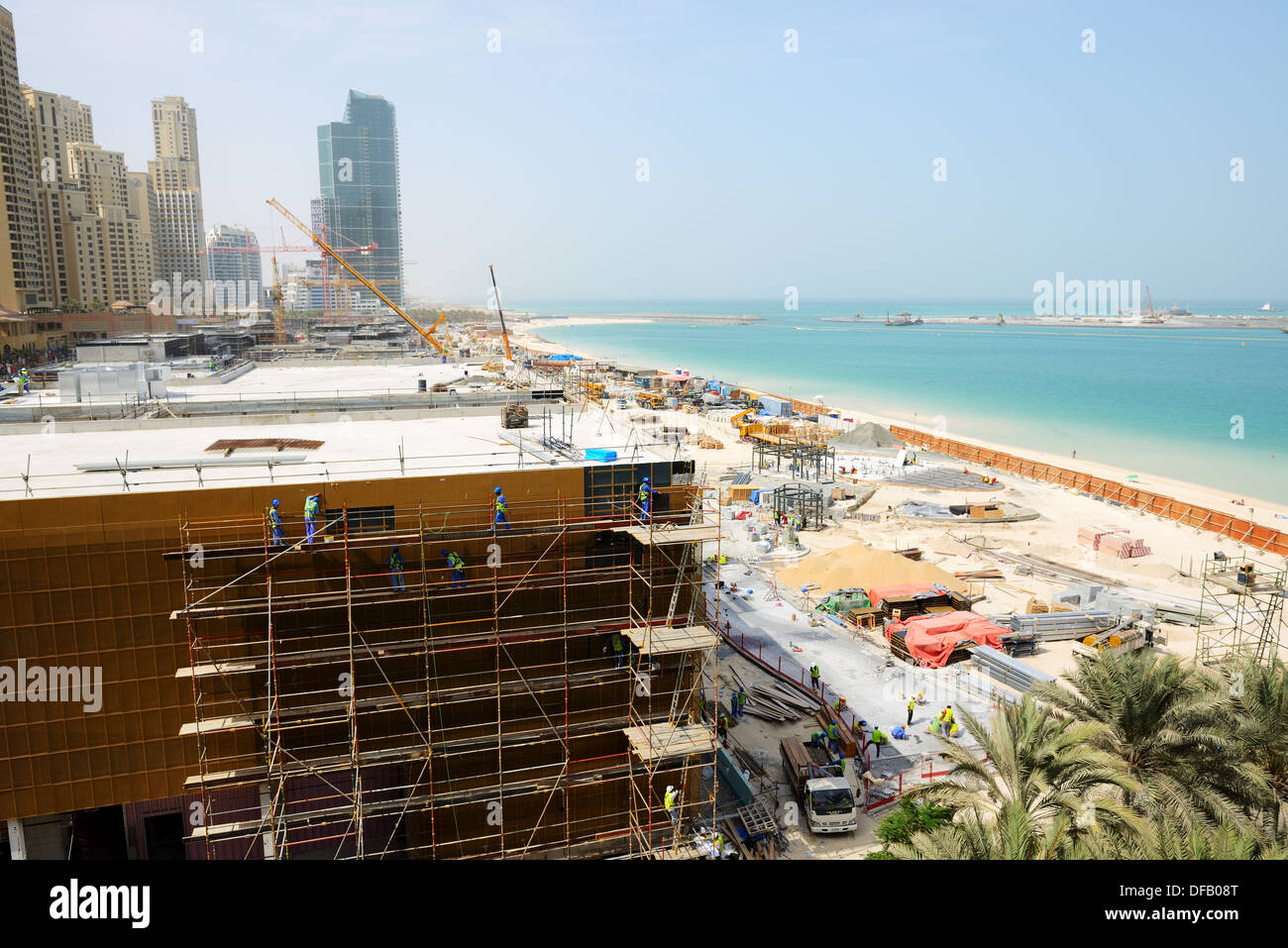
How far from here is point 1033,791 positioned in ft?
46.6

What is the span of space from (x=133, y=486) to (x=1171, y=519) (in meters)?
51.9

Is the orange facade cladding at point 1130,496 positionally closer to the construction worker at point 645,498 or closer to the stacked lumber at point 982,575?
the stacked lumber at point 982,575

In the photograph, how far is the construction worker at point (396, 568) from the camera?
15070 millimetres

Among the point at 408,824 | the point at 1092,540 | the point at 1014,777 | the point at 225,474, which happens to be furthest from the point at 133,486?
the point at 1092,540

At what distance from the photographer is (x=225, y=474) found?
1638 centimetres

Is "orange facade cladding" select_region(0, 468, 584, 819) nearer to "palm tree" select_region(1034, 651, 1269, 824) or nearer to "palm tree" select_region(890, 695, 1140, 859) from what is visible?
"palm tree" select_region(890, 695, 1140, 859)

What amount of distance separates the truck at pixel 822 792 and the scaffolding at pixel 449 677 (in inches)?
135

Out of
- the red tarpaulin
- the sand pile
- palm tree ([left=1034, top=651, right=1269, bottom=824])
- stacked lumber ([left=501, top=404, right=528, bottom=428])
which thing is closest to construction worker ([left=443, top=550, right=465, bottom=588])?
stacked lumber ([left=501, top=404, right=528, bottom=428])

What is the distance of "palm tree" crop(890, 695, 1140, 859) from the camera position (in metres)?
11.1

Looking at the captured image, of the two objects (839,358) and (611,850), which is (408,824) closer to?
(611,850)

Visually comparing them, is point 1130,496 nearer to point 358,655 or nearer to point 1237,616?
point 1237,616

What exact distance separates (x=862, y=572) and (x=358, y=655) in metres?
24.7

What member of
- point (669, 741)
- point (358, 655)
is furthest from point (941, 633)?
point (358, 655)
